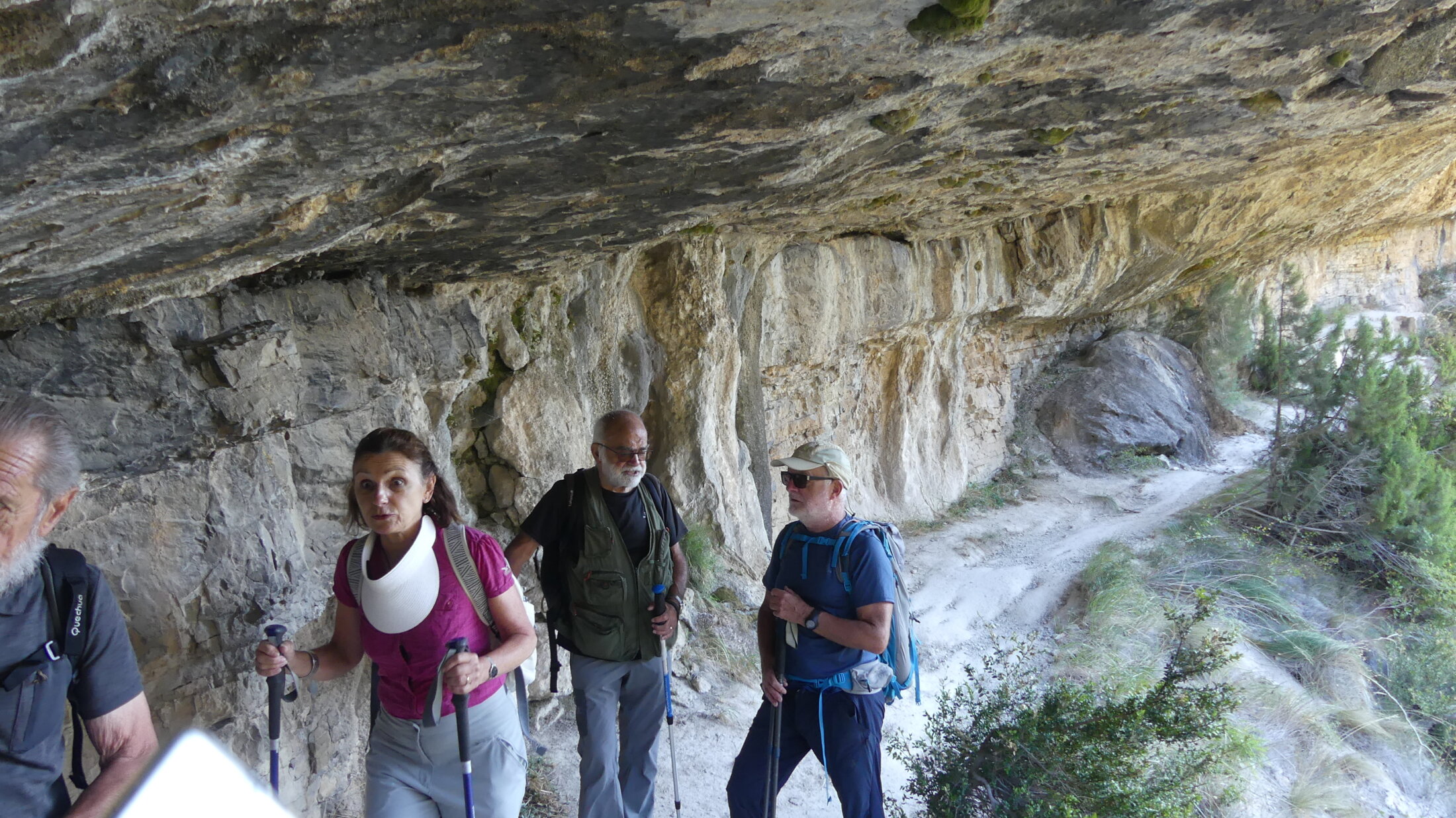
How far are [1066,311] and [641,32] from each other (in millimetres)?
11052

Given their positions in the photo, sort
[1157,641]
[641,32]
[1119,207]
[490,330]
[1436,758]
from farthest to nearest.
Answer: [1119,207] → [1157,641] → [1436,758] → [490,330] → [641,32]

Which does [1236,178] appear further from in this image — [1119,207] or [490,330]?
[490,330]

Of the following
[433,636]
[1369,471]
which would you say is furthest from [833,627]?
[1369,471]

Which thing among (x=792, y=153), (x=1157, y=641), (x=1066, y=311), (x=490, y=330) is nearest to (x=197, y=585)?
(x=490, y=330)

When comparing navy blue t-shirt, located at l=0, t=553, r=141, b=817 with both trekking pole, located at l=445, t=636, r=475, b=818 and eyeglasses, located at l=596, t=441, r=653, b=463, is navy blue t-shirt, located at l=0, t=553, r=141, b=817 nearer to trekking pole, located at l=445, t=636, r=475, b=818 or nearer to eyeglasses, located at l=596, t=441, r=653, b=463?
trekking pole, located at l=445, t=636, r=475, b=818

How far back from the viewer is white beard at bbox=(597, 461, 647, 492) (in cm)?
333

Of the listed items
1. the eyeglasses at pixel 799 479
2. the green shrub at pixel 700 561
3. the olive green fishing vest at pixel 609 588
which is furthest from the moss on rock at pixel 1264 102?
the green shrub at pixel 700 561

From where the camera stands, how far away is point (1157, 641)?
6.53m

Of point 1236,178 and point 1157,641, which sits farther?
point 1157,641

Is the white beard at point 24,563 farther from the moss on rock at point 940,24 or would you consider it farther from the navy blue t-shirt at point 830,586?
the moss on rock at point 940,24

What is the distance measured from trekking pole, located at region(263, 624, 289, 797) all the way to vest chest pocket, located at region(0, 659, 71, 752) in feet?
1.67

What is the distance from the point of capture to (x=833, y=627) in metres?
2.87

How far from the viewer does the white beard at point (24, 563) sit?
5.87ft

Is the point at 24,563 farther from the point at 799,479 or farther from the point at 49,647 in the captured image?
the point at 799,479
